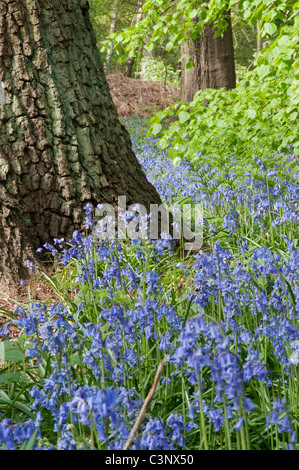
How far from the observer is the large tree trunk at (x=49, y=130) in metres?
3.58

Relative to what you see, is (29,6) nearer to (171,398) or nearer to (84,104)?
(84,104)

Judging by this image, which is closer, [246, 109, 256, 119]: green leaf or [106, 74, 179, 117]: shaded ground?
[246, 109, 256, 119]: green leaf

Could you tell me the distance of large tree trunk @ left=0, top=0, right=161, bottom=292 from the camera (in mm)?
3580

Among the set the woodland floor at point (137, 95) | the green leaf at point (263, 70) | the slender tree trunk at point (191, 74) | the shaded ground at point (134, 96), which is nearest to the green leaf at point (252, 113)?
the green leaf at point (263, 70)

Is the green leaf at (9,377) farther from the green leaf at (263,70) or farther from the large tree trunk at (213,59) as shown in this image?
the large tree trunk at (213,59)

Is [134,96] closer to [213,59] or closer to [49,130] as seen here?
[213,59]

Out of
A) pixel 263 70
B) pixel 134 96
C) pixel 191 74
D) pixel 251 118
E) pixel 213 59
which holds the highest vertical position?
pixel 134 96

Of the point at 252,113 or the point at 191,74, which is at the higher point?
the point at 191,74

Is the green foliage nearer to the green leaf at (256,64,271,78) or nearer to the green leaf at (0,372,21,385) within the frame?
the green leaf at (256,64,271,78)

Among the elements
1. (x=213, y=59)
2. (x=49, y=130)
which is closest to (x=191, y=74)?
(x=213, y=59)

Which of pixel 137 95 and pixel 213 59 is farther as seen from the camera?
pixel 137 95

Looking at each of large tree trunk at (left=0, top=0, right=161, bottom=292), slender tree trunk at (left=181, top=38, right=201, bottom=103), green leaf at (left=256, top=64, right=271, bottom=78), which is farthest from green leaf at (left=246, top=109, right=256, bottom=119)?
slender tree trunk at (left=181, top=38, right=201, bottom=103)

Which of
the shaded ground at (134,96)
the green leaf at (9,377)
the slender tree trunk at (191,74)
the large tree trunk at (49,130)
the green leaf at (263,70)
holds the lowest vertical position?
the green leaf at (9,377)

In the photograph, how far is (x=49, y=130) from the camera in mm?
3729
